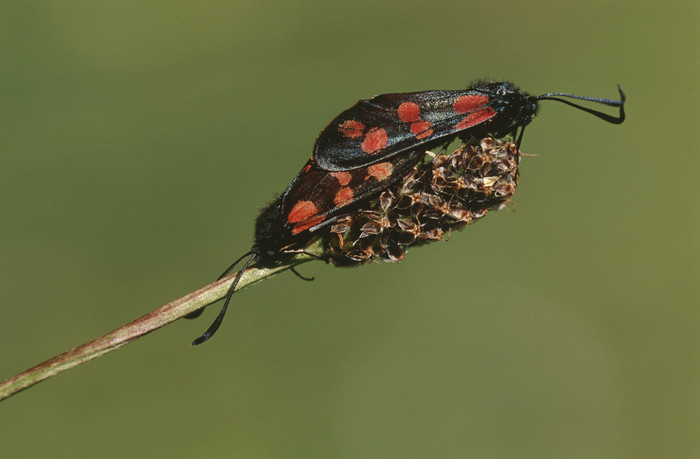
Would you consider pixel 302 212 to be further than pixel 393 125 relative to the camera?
No

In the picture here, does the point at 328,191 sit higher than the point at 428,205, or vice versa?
the point at 328,191

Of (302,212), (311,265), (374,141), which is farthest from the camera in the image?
(311,265)

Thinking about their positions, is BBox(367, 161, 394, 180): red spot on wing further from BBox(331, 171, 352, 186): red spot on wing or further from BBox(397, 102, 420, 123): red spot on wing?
BBox(397, 102, 420, 123): red spot on wing

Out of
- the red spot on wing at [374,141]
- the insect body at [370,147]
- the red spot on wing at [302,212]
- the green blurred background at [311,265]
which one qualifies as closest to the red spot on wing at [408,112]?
the insect body at [370,147]

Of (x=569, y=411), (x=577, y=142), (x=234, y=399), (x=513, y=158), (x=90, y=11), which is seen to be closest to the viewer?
(x=513, y=158)

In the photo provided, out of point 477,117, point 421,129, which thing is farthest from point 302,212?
point 477,117

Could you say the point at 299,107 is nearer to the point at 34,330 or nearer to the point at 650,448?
the point at 34,330

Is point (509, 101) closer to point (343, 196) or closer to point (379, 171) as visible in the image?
point (379, 171)

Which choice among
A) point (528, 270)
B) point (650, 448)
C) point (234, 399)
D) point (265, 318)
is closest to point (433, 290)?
point (528, 270)
